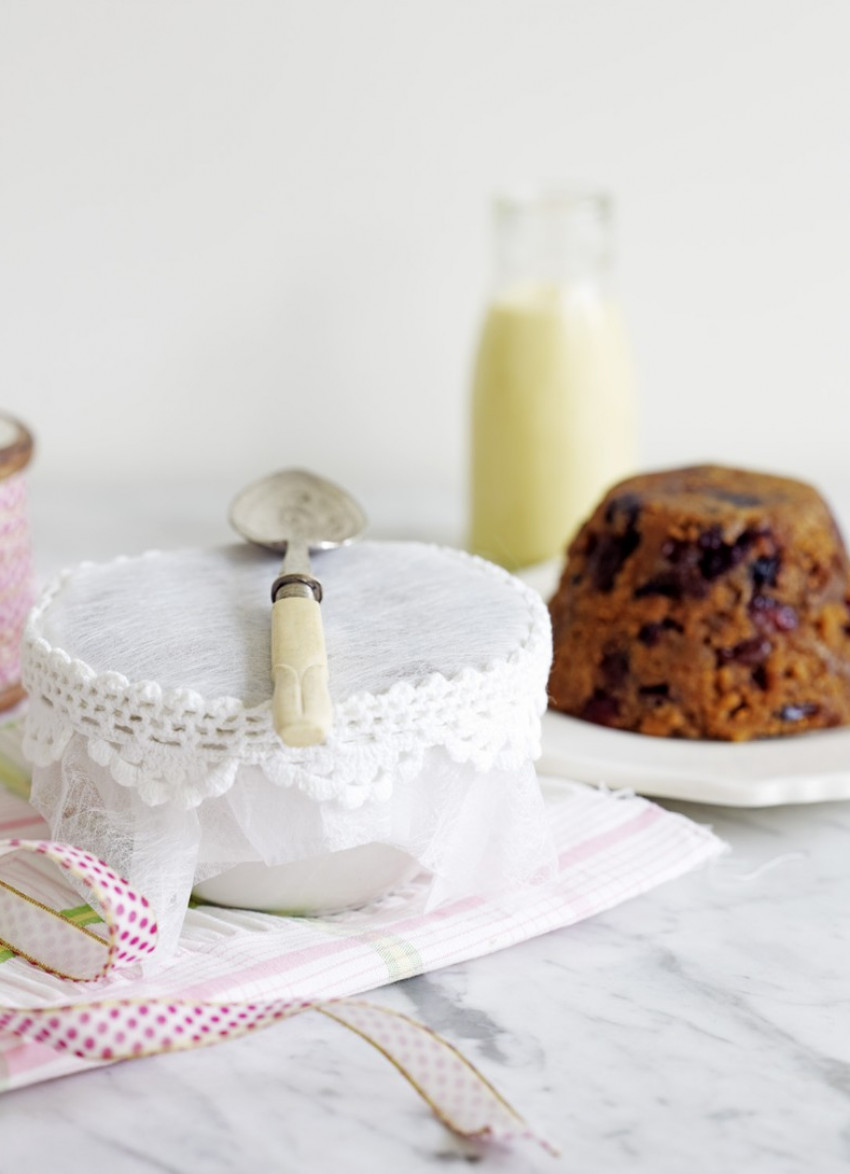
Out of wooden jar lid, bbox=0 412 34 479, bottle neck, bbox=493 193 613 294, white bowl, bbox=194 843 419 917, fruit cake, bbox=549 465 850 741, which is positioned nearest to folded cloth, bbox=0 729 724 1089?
white bowl, bbox=194 843 419 917

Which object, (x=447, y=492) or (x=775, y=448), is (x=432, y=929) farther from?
(x=775, y=448)

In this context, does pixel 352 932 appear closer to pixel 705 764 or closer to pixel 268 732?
pixel 268 732

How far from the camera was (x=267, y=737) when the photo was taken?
718 millimetres

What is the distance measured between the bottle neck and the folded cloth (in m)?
0.69

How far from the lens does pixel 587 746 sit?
1.00 m

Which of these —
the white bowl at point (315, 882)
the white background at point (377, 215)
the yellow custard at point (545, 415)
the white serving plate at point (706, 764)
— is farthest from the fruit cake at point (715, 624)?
the white background at point (377, 215)

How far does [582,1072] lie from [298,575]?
0.32m

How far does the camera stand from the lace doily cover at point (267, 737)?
2.40 feet

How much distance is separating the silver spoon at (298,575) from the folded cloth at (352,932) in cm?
14

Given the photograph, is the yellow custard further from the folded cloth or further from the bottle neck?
the folded cloth

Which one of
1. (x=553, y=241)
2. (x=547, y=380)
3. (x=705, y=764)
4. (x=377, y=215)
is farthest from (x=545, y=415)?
(x=705, y=764)

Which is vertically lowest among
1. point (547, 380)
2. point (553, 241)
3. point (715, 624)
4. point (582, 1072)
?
point (582, 1072)

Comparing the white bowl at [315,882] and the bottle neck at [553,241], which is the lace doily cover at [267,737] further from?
the bottle neck at [553,241]

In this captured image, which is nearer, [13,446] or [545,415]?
[13,446]
